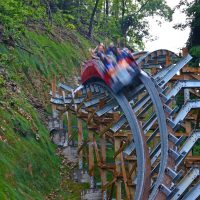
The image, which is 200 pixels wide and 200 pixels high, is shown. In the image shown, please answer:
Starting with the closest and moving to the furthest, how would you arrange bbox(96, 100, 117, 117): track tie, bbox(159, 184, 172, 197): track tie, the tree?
bbox(159, 184, 172, 197): track tie, bbox(96, 100, 117, 117): track tie, the tree

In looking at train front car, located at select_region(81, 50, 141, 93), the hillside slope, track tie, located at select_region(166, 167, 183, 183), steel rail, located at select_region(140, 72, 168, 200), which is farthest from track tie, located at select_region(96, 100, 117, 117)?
track tie, located at select_region(166, 167, 183, 183)

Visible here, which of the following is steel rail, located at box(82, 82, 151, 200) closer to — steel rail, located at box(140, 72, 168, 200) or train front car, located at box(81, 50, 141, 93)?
train front car, located at box(81, 50, 141, 93)

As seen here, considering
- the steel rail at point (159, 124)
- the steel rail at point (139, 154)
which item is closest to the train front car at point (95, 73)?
the steel rail at point (139, 154)

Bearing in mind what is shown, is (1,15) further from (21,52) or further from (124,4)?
(124,4)

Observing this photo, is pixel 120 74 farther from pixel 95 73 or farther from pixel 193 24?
pixel 193 24

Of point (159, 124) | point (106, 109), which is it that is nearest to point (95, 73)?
point (106, 109)

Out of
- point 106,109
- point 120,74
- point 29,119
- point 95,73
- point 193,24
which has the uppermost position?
point 193,24

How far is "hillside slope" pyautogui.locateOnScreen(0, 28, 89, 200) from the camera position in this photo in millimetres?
15805

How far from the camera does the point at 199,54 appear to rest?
20141 millimetres

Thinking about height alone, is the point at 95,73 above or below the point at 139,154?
above

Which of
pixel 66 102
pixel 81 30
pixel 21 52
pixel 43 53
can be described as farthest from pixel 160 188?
pixel 81 30

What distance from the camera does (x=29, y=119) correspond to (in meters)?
21.1

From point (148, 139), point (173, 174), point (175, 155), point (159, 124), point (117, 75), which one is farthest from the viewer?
A: point (117, 75)

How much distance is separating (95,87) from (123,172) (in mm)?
5260
